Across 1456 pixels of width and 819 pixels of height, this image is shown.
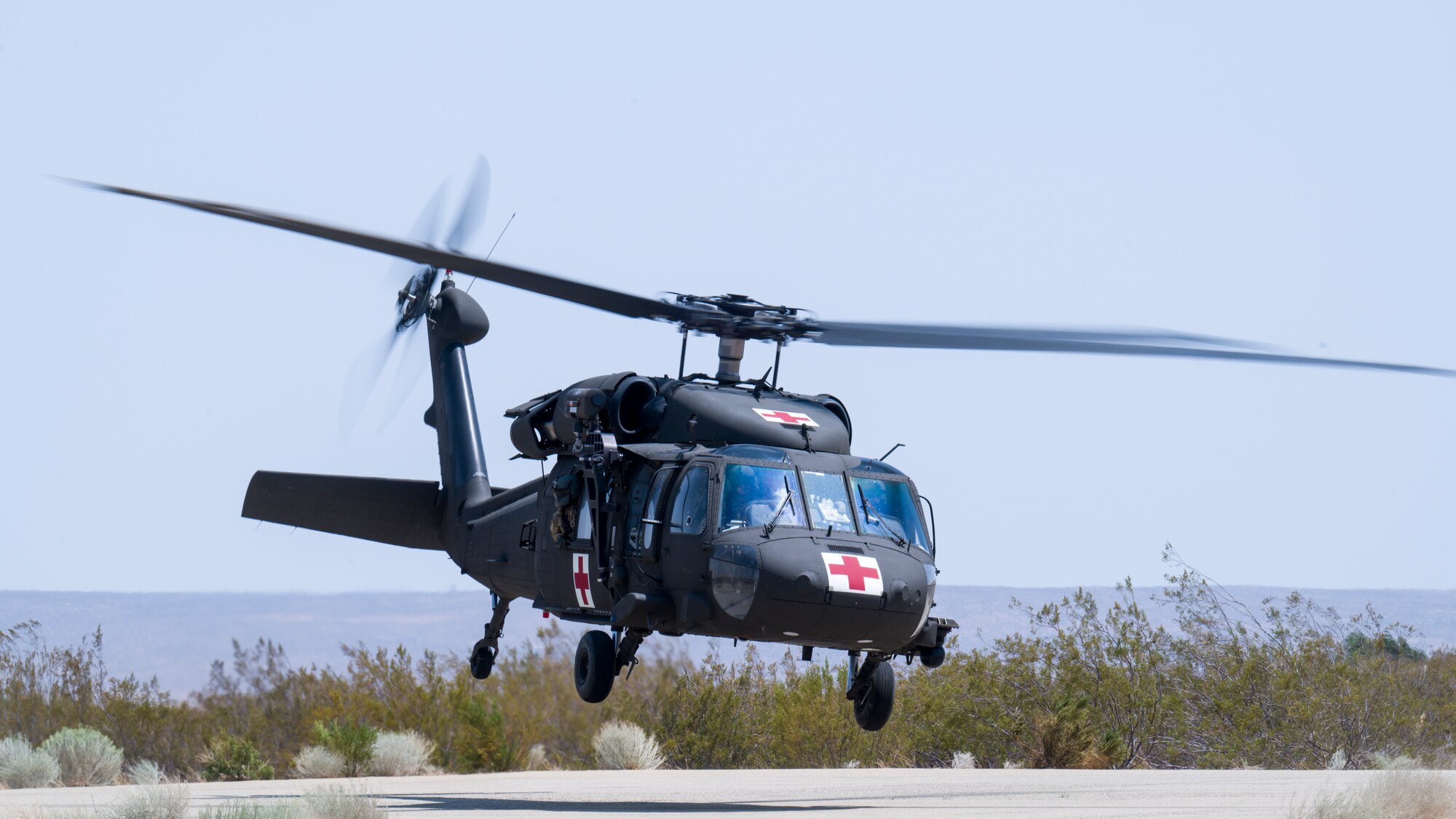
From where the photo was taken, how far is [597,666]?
49.8 ft

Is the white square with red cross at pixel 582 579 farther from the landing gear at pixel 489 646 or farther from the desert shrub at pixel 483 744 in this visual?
the desert shrub at pixel 483 744

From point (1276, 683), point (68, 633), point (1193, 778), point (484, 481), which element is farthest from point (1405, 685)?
point (68, 633)

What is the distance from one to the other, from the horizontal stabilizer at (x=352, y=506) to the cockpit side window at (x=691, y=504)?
6142 mm

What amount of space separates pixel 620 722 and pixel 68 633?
264 ft

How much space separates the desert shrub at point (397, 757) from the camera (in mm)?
23656

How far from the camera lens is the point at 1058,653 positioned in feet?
90.2

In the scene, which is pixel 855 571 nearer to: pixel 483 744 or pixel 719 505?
pixel 719 505

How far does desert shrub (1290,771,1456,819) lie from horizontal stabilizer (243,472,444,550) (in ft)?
35.4

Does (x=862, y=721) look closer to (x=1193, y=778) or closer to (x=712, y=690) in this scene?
(x=1193, y=778)

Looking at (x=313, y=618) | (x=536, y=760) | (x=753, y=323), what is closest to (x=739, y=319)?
(x=753, y=323)

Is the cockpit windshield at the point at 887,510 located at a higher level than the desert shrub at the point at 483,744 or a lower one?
higher

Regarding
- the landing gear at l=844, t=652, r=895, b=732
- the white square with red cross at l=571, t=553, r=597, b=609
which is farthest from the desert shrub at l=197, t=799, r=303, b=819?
the landing gear at l=844, t=652, r=895, b=732

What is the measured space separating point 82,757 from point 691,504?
12289mm

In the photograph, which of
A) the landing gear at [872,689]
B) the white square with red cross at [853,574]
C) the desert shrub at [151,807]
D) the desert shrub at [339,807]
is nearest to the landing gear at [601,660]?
the landing gear at [872,689]
